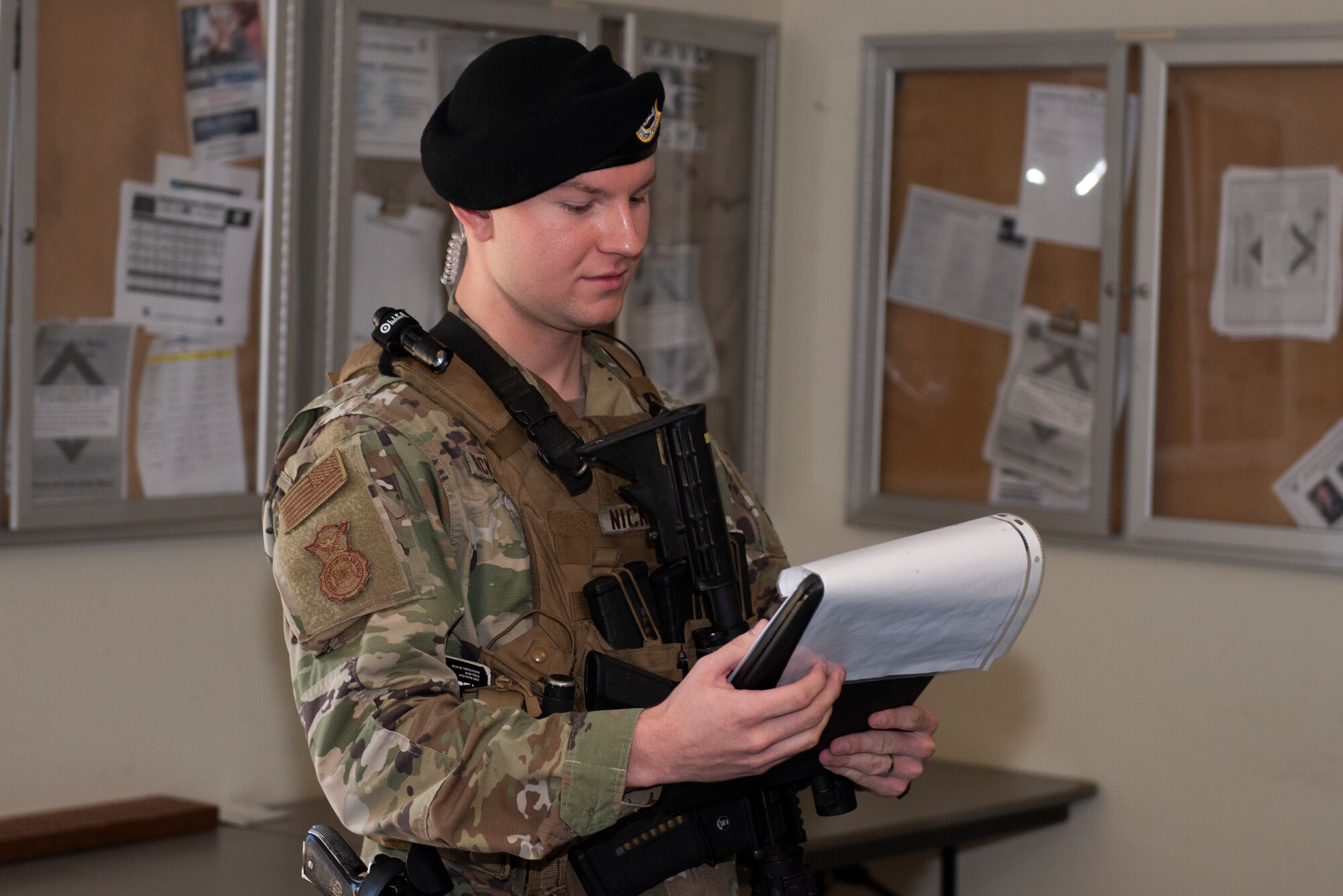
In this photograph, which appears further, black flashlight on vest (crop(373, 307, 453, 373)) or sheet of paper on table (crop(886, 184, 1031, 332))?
sheet of paper on table (crop(886, 184, 1031, 332))

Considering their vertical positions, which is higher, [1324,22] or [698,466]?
[1324,22]

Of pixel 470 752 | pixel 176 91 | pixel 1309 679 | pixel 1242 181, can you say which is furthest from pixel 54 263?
pixel 1309 679

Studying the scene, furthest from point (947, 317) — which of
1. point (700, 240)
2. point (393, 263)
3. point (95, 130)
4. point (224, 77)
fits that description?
point (95, 130)

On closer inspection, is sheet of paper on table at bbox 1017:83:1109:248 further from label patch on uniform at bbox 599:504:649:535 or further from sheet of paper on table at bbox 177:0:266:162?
label patch on uniform at bbox 599:504:649:535

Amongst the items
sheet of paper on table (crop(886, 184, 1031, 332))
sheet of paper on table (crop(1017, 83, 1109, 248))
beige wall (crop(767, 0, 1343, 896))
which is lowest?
beige wall (crop(767, 0, 1343, 896))

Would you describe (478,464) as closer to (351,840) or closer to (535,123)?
(535,123)

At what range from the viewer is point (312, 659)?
128 cm

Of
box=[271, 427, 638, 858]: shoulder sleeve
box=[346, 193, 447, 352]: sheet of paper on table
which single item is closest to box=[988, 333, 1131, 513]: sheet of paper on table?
box=[346, 193, 447, 352]: sheet of paper on table

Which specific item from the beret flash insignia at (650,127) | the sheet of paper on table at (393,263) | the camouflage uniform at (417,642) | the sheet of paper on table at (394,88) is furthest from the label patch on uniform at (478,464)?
the sheet of paper on table at (394,88)

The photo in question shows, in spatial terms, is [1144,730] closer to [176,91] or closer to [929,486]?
[929,486]

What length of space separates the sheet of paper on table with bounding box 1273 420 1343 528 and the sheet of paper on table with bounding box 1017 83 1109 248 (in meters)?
0.57

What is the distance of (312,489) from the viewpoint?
4.29 feet

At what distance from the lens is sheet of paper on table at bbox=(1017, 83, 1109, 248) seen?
2.97 meters

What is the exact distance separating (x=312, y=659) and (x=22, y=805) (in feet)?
4.30
